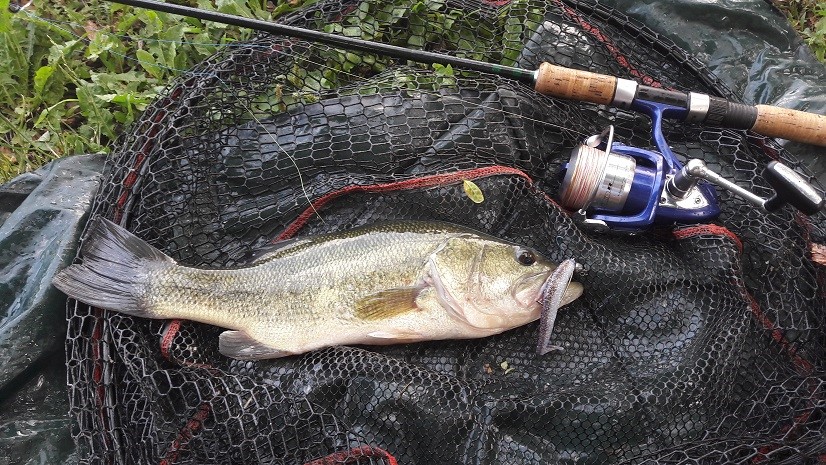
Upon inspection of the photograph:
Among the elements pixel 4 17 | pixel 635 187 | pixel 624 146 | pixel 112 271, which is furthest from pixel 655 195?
pixel 4 17

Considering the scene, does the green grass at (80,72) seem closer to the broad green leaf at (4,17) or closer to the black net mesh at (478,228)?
the broad green leaf at (4,17)

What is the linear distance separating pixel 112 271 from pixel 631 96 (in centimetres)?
271

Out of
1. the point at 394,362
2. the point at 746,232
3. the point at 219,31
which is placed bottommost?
the point at 394,362

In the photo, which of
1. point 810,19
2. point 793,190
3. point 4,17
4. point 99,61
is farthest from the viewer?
point 810,19

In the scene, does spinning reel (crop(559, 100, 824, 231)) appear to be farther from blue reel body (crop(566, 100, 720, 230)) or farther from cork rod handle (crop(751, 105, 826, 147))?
cork rod handle (crop(751, 105, 826, 147))

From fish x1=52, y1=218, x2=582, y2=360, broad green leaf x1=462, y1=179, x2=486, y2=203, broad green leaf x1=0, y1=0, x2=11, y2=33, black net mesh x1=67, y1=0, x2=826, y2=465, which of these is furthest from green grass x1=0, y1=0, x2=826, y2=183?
fish x1=52, y1=218, x2=582, y2=360

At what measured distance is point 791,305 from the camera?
313cm

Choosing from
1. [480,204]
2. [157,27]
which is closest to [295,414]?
[480,204]

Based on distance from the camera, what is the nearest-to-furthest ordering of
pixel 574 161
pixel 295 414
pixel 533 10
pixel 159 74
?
pixel 295 414 < pixel 574 161 < pixel 533 10 < pixel 159 74

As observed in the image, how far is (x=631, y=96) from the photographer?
124 inches

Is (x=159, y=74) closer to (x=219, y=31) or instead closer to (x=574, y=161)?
(x=219, y=31)

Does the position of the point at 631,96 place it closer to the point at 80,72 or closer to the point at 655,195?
the point at 655,195

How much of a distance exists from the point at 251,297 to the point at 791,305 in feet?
8.91

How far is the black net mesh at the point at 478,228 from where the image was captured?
9.47 ft
